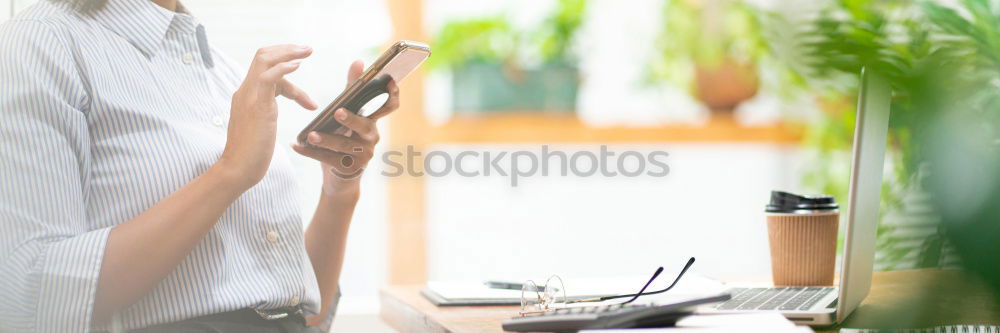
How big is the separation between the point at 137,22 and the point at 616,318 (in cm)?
61

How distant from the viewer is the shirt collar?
938 millimetres

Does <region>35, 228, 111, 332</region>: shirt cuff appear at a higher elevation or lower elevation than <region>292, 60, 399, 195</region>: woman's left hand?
lower

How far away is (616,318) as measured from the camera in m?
0.66

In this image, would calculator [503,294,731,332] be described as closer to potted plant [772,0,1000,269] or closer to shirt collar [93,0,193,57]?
potted plant [772,0,1000,269]

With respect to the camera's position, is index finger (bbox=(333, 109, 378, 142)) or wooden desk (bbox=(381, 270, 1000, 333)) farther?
index finger (bbox=(333, 109, 378, 142))

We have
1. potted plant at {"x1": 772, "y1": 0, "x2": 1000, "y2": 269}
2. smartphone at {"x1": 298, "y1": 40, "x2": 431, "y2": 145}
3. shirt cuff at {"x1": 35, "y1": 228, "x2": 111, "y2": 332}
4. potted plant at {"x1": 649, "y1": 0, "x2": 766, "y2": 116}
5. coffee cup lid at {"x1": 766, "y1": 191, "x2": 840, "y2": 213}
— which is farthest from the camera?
potted plant at {"x1": 649, "y1": 0, "x2": 766, "y2": 116}

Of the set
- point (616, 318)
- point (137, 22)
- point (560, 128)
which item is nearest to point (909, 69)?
point (616, 318)

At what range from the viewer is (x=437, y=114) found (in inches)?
86.2

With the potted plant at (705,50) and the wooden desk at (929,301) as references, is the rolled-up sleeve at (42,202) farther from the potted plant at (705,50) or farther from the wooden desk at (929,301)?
the potted plant at (705,50)

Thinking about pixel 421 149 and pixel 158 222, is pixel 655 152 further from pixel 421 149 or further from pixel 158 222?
pixel 158 222

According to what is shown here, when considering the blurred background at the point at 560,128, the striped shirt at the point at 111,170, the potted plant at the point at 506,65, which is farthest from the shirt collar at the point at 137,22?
the potted plant at the point at 506,65

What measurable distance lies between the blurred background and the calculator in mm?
1263

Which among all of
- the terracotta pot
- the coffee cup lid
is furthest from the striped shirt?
the terracotta pot

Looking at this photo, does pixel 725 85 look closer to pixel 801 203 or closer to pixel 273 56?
pixel 801 203
